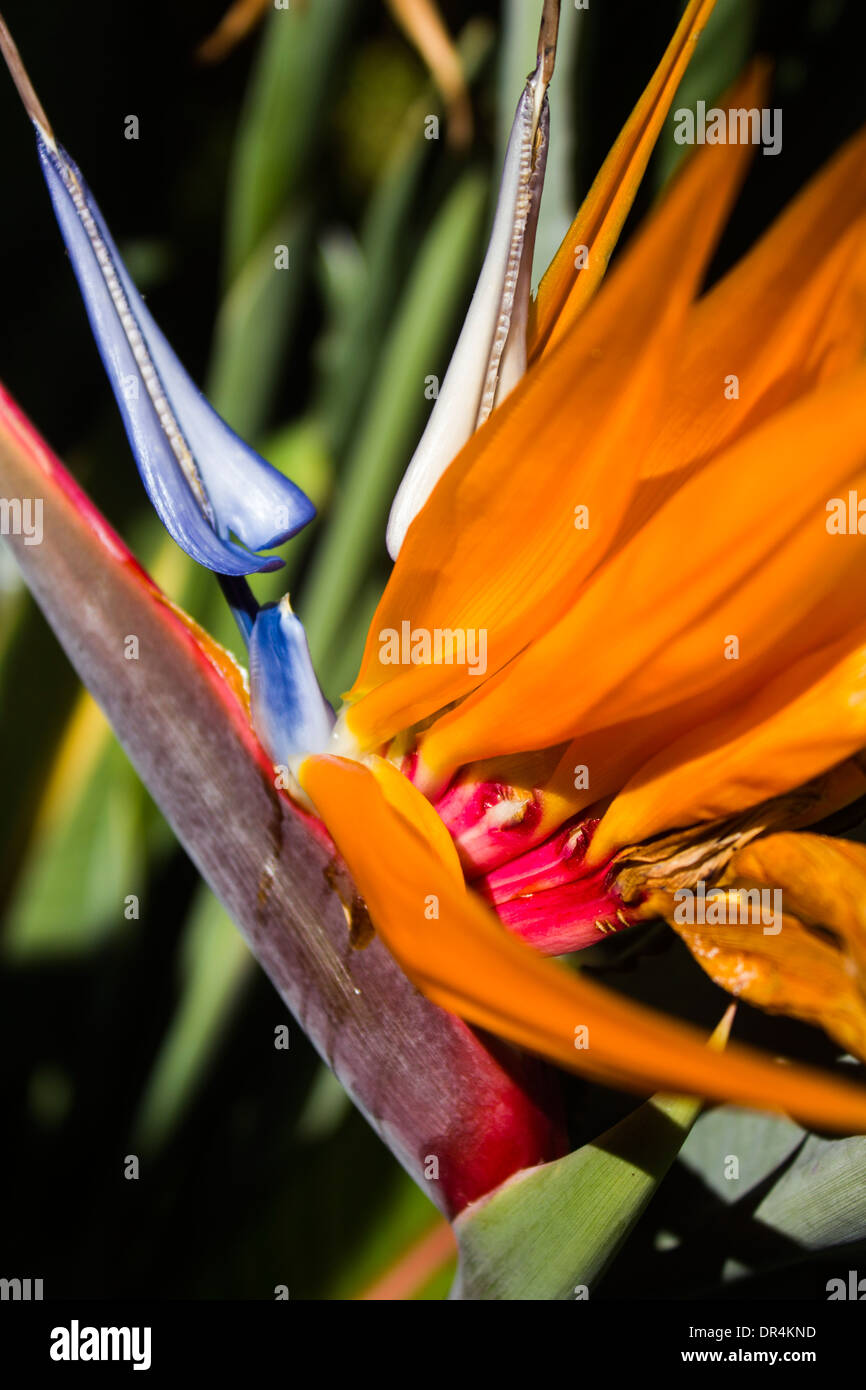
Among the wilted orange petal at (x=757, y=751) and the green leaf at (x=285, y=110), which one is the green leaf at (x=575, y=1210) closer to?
the wilted orange petal at (x=757, y=751)

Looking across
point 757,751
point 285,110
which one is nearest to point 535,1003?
point 757,751

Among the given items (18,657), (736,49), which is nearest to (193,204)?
(18,657)

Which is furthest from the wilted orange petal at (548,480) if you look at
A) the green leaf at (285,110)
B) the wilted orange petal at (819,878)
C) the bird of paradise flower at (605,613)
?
the green leaf at (285,110)

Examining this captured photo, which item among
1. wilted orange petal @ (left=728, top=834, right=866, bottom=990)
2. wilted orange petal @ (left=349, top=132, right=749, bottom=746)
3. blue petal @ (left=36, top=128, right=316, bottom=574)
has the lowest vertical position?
wilted orange petal @ (left=728, top=834, right=866, bottom=990)

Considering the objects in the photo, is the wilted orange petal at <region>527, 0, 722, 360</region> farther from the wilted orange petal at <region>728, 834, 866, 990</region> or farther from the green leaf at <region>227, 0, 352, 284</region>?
the green leaf at <region>227, 0, 352, 284</region>

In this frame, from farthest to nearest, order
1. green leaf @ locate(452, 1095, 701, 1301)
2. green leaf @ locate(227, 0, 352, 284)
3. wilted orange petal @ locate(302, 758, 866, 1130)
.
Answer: green leaf @ locate(227, 0, 352, 284) → green leaf @ locate(452, 1095, 701, 1301) → wilted orange petal @ locate(302, 758, 866, 1130)

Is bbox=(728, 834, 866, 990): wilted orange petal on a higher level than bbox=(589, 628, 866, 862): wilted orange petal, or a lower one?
lower

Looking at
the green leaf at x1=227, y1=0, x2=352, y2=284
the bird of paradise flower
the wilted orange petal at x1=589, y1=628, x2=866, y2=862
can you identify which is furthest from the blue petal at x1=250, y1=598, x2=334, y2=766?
the green leaf at x1=227, y1=0, x2=352, y2=284
